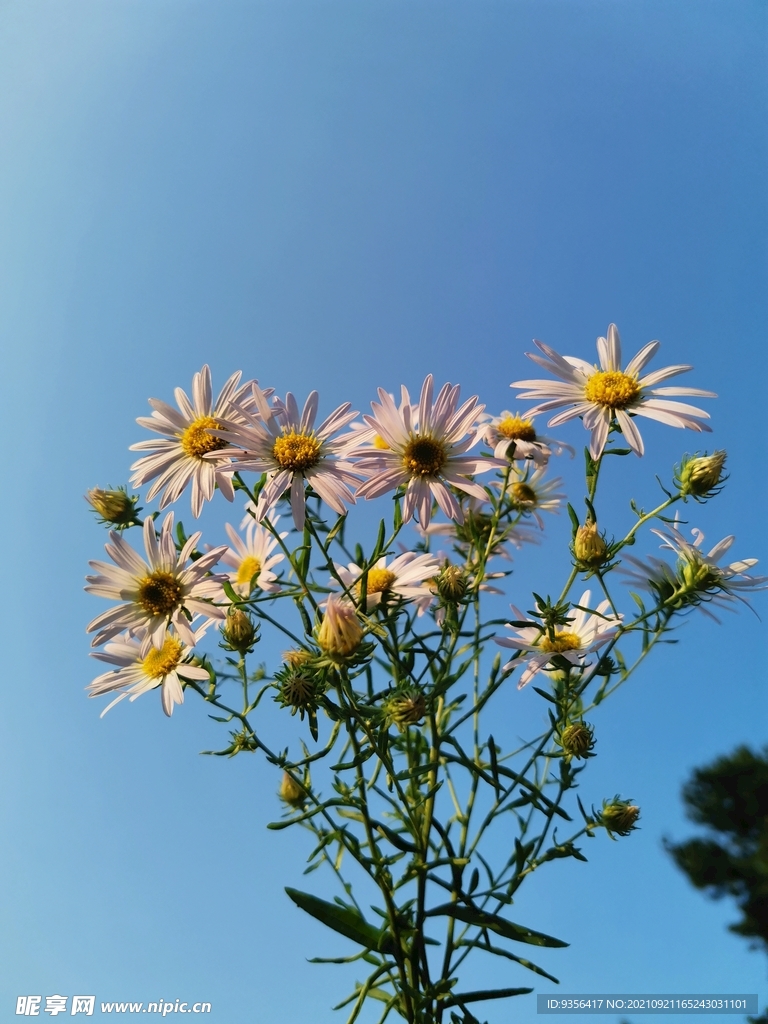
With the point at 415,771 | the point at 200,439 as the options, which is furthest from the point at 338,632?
the point at 200,439

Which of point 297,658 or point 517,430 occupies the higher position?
point 517,430

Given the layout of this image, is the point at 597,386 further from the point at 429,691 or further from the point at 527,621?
the point at 429,691

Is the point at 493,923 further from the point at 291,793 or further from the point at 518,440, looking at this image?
the point at 518,440

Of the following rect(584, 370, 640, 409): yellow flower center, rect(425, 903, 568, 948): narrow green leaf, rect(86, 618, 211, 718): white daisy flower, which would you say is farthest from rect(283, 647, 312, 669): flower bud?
rect(584, 370, 640, 409): yellow flower center

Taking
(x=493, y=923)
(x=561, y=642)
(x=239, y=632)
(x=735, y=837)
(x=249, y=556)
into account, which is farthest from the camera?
(x=735, y=837)

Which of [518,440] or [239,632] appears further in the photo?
[518,440]

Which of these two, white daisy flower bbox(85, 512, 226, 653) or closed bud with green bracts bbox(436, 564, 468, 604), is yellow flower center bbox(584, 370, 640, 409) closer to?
closed bud with green bracts bbox(436, 564, 468, 604)

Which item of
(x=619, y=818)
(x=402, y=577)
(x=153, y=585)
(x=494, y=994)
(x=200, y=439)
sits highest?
(x=200, y=439)
